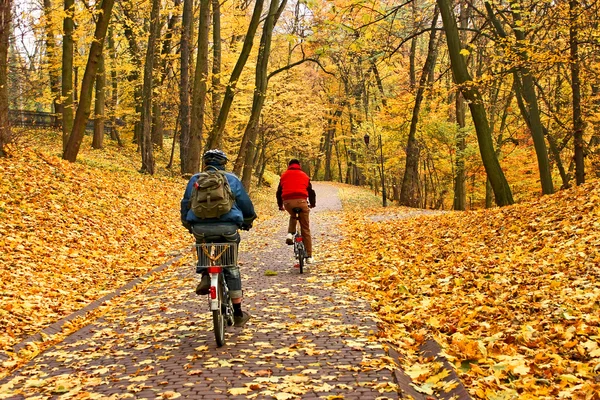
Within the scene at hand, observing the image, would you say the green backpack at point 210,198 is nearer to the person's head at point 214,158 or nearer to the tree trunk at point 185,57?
the person's head at point 214,158

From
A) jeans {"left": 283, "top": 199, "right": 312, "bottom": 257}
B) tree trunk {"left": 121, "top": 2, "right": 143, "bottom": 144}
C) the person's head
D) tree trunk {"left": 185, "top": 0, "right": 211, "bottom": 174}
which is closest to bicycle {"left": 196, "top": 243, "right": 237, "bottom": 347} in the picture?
the person's head

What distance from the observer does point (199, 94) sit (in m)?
21.6

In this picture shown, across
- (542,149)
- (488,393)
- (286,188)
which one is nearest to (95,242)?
(286,188)

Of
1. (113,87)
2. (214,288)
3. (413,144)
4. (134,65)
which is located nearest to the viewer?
(214,288)

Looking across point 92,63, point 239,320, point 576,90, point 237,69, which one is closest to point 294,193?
point 239,320

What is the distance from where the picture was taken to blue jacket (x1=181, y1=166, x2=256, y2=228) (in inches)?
245

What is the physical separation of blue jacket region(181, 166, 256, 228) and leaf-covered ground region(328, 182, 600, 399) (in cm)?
208

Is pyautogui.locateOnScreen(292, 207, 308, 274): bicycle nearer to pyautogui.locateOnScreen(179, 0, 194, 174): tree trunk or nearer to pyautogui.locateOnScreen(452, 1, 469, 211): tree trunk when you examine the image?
pyautogui.locateOnScreen(179, 0, 194, 174): tree trunk

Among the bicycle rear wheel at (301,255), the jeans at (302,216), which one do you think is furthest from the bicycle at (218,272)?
the jeans at (302,216)

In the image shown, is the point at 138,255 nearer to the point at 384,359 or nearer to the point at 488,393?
the point at 384,359

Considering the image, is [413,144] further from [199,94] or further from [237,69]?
[199,94]

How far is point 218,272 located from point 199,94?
16.5 meters

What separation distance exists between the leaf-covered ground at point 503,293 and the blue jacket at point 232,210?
2.08m

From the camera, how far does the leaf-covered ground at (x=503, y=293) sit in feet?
15.4
